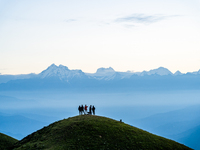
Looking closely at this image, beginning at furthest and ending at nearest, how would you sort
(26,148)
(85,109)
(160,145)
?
(85,109), (160,145), (26,148)

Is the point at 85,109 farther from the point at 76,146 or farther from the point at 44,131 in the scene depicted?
the point at 76,146

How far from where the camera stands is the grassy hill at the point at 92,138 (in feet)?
150

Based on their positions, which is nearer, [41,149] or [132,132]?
[41,149]

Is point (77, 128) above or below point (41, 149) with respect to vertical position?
above

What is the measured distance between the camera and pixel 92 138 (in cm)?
4778

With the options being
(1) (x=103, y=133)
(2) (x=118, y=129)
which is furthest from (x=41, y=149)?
(2) (x=118, y=129)

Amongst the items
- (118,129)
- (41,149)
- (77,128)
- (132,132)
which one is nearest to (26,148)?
(41,149)

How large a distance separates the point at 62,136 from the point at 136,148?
16.4 m

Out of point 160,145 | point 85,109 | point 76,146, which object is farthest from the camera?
point 85,109

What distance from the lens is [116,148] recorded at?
147 feet

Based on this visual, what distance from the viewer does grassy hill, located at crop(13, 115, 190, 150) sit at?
4562 centimetres

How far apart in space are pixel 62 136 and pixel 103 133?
9222 millimetres

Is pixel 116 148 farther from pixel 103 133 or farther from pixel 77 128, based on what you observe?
pixel 77 128

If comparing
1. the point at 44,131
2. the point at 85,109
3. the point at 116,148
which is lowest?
the point at 116,148
